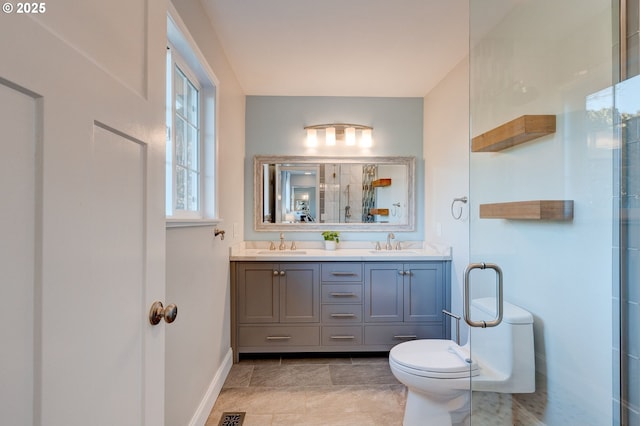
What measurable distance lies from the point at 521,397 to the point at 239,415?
155cm

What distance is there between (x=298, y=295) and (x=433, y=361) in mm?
1256

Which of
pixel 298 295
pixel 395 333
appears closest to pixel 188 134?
pixel 298 295

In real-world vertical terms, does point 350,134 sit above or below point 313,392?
above

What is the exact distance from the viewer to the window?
60.4 inches

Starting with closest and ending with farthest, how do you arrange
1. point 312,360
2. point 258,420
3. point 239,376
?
point 258,420 → point 239,376 → point 312,360

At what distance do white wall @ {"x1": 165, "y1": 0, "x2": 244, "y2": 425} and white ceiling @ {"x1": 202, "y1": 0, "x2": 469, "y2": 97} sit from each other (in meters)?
0.19

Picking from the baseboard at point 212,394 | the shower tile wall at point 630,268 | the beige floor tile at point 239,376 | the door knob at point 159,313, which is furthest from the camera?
the beige floor tile at point 239,376

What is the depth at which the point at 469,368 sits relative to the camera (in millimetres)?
1596

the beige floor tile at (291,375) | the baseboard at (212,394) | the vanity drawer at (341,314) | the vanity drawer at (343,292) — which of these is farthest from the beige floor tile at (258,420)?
the vanity drawer at (343,292)

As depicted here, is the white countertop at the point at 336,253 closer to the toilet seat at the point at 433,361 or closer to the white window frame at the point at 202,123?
the white window frame at the point at 202,123

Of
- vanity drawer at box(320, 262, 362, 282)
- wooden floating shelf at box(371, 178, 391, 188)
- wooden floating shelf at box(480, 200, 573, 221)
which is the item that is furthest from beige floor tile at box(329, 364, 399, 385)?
wooden floating shelf at box(371, 178, 391, 188)

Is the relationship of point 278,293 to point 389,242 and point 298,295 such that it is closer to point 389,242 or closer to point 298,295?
point 298,295

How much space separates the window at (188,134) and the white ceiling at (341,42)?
38 centimetres

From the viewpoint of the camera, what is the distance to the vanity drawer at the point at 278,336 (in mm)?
2600
